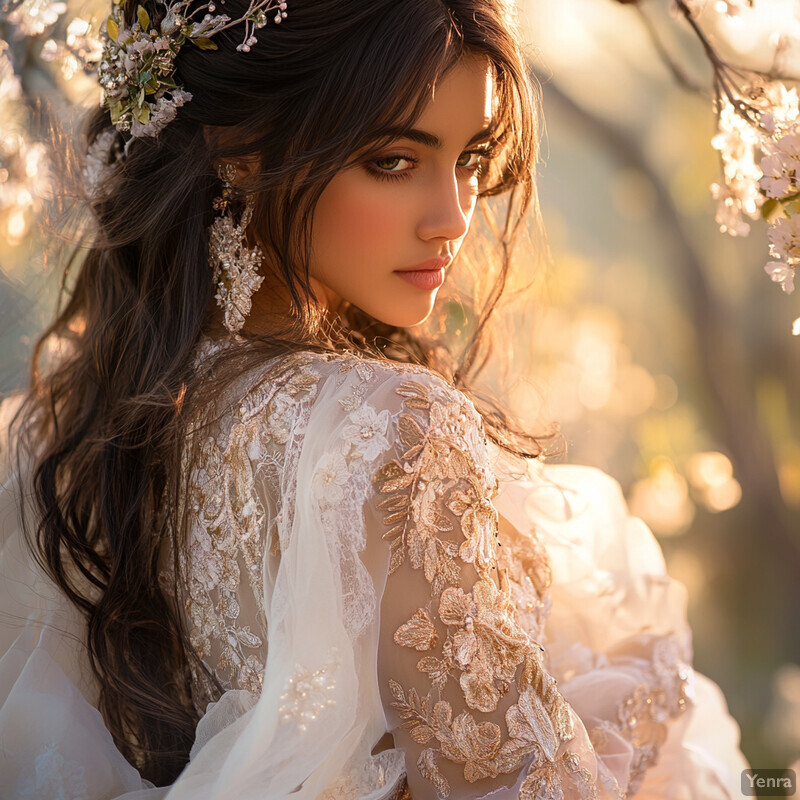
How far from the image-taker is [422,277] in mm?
1631

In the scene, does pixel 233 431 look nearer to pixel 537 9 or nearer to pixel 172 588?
pixel 172 588

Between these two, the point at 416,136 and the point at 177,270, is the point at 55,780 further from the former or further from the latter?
the point at 416,136

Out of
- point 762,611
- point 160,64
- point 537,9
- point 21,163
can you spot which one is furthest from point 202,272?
point 762,611

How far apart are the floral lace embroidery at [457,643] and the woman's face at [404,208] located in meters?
0.43

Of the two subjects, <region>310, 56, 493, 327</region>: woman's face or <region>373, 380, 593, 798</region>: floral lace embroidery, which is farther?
<region>310, 56, 493, 327</region>: woman's face

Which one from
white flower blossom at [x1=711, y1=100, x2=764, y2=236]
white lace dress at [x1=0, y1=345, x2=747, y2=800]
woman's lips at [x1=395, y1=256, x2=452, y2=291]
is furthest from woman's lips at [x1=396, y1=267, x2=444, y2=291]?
white flower blossom at [x1=711, y1=100, x2=764, y2=236]

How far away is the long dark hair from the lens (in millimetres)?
1462

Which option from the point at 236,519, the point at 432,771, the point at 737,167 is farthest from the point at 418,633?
the point at 737,167

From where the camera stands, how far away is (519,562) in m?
1.78

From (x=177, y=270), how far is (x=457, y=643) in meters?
0.85

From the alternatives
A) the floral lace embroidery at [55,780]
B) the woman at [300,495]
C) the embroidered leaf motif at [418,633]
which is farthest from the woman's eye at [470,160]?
the floral lace embroidery at [55,780]

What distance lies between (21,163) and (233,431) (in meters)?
1.52

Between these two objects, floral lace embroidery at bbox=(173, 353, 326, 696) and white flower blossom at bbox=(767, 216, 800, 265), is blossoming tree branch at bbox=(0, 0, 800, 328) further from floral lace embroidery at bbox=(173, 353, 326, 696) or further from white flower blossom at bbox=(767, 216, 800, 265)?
floral lace embroidery at bbox=(173, 353, 326, 696)

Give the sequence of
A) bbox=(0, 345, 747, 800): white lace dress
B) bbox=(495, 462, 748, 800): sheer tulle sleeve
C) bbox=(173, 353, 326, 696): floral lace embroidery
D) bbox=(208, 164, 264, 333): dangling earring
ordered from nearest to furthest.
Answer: bbox=(0, 345, 747, 800): white lace dress, bbox=(173, 353, 326, 696): floral lace embroidery, bbox=(208, 164, 264, 333): dangling earring, bbox=(495, 462, 748, 800): sheer tulle sleeve
